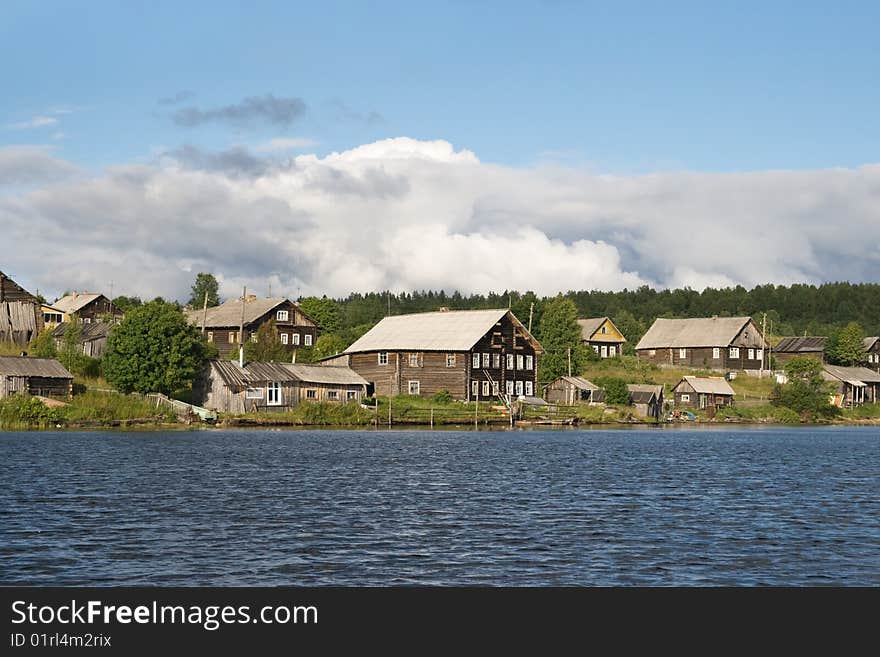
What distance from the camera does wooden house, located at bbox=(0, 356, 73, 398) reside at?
3270 inches

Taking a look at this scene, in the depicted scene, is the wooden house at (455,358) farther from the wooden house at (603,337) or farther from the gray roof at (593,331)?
the wooden house at (603,337)

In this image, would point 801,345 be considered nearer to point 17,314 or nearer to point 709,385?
point 709,385

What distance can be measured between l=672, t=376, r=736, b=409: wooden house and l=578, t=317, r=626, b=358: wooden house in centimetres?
2866

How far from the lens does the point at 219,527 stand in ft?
101

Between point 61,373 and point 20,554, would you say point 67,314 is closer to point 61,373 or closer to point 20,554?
point 61,373

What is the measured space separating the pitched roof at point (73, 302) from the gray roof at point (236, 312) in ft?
50.8

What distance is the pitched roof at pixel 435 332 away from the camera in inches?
4097

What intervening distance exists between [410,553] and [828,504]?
18347 mm

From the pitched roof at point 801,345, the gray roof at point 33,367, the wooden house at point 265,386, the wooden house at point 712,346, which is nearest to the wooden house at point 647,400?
the wooden house at point 265,386

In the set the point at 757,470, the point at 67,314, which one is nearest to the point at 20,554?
the point at 757,470

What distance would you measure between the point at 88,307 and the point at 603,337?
68154mm

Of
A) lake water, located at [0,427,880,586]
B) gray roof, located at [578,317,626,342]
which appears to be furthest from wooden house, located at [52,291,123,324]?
lake water, located at [0,427,880,586]

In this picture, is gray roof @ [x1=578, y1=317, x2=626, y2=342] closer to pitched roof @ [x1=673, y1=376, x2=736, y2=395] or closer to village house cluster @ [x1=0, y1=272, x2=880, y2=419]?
village house cluster @ [x1=0, y1=272, x2=880, y2=419]
